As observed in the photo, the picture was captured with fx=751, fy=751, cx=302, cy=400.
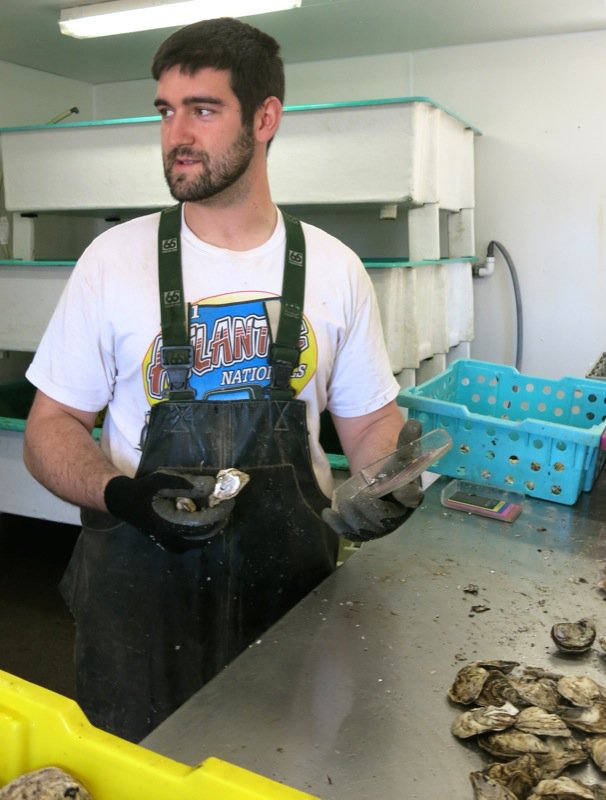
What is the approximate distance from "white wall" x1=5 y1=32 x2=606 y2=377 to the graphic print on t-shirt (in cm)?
180

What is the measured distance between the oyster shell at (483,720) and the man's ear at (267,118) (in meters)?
0.94

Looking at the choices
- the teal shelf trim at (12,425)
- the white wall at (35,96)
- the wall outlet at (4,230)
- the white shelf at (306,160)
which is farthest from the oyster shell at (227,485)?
the white wall at (35,96)

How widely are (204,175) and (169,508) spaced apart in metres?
0.53

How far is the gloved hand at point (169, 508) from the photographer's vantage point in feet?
3.37

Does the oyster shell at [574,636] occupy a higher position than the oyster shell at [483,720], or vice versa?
the oyster shell at [574,636]

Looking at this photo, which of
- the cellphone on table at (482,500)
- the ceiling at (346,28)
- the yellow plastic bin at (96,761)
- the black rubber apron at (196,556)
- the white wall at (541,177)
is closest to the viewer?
the yellow plastic bin at (96,761)

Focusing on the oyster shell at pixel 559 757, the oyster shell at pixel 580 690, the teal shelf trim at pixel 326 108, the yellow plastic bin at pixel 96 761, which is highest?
the teal shelf trim at pixel 326 108

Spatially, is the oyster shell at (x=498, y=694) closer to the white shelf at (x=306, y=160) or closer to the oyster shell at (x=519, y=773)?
the oyster shell at (x=519, y=773)

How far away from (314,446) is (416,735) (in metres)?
0.57

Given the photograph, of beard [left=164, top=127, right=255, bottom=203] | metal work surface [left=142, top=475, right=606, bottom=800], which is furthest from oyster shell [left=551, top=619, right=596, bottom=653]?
beard [left=164, top=127, right=255, bottom=203]

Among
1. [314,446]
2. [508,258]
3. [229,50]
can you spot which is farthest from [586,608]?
[508,258]

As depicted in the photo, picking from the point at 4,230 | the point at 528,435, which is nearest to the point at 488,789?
the point at 528,435

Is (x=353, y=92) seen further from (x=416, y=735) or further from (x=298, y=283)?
(x=416, y=735)

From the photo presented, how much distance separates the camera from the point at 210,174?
3.94ft
